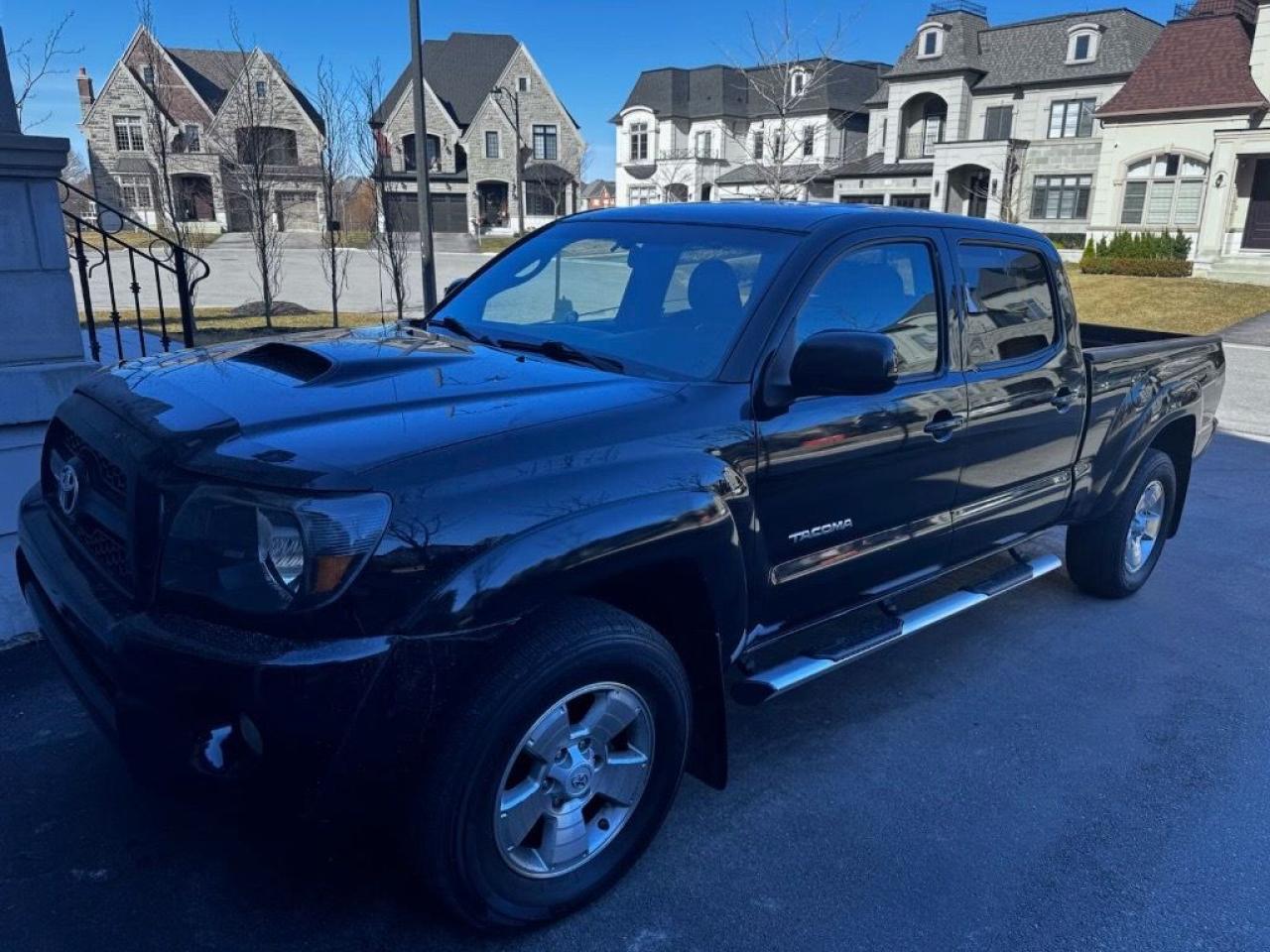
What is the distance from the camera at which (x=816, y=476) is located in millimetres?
3092

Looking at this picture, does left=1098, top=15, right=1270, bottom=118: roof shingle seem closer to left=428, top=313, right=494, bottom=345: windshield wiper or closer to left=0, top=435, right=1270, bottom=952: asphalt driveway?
left=0, top=435, right=1270, bottom=952: asphalt driveway

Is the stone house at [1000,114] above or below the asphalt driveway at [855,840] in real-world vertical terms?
above

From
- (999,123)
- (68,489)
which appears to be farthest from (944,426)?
(999,123)

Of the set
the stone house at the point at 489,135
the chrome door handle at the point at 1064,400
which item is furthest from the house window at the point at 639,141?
the chrome door handle at the point at 1064,400

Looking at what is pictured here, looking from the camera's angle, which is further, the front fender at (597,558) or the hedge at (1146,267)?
the hedge at (1146,267)

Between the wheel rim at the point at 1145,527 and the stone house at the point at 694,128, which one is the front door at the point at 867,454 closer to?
the wheel rim at the point at 1145,527

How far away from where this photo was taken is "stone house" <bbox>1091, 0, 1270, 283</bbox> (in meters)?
28.9

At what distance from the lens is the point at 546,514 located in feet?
7.70

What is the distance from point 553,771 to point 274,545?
3.09ft

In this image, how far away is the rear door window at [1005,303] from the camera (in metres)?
3.83

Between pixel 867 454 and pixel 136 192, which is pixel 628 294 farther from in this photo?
pixel 136 192

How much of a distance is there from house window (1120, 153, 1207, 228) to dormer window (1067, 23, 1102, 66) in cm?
1073

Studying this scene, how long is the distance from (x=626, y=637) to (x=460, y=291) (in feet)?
7.02

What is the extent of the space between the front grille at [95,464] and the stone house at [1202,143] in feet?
97.8
